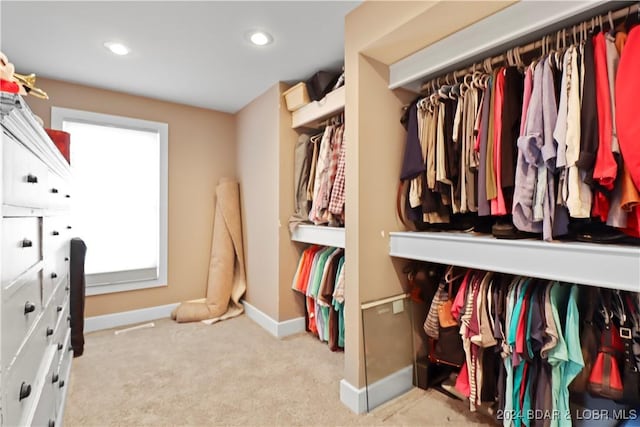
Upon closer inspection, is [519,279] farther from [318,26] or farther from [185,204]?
[185,204]

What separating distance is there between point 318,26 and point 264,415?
7.69 ft

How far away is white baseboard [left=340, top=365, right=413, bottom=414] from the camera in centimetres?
168

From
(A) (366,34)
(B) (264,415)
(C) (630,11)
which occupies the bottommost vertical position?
(B) (264,415)

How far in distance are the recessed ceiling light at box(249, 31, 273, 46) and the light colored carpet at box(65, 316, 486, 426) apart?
2.30 m

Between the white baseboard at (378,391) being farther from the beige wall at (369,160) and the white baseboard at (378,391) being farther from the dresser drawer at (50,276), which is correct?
the dresser drawer at (50,276)

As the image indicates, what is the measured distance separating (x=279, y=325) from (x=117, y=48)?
250cm

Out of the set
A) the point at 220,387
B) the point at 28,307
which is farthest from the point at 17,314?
Result: the point at 220,387

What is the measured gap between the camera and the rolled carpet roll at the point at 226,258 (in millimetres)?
3174

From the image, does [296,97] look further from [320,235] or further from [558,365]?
[558,365]

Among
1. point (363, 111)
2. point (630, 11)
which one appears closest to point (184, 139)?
point (363, 111)

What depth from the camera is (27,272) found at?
953 millimetres

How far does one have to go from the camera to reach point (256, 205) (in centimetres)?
305

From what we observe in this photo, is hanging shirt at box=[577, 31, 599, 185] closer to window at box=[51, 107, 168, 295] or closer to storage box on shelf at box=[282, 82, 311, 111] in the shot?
storage box on shelf at box=[282, 82, 311, 111]

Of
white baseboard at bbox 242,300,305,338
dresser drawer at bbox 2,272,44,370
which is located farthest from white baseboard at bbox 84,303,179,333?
dresser drawer at bbox 2,272,44,370
